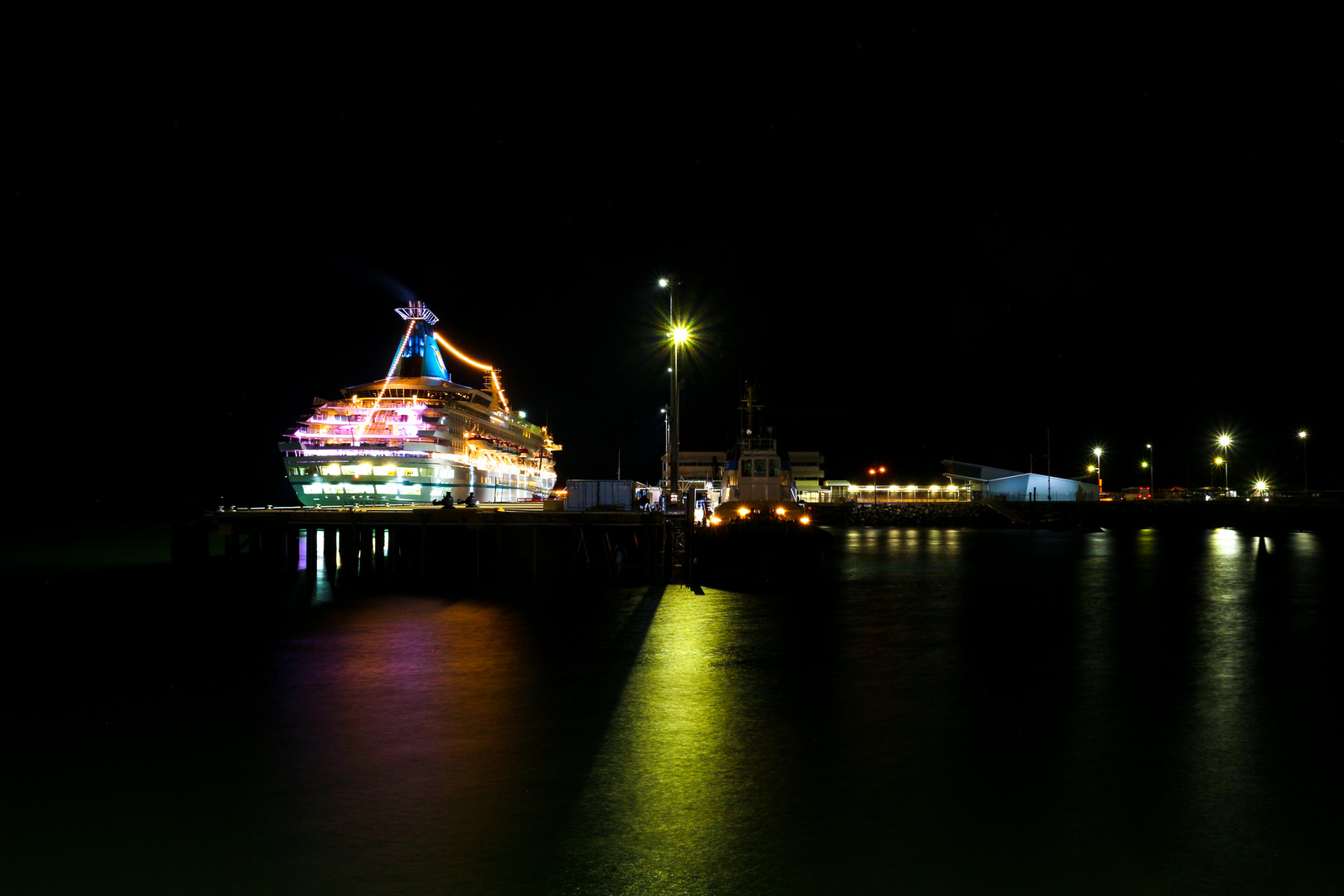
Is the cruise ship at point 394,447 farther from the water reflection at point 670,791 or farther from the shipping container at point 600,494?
the water reflection at point 670,791

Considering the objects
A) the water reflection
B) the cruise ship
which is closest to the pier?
the water reflection

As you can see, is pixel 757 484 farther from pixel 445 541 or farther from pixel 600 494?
pixel 445 541

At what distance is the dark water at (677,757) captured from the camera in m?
5.64

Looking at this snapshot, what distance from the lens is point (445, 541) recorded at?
31.2 m

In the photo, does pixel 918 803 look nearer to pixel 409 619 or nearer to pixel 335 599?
pixel 409 619

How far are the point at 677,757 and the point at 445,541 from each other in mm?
24670

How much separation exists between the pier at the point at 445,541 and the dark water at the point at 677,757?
30.9ft

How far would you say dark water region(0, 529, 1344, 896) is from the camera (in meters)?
5.64

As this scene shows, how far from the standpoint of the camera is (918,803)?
6.80 m

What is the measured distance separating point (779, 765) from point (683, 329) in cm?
1943

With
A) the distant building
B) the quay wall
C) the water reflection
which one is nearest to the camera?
the water reflection

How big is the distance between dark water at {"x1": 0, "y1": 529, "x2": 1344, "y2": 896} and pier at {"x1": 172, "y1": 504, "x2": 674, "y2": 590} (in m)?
9.41

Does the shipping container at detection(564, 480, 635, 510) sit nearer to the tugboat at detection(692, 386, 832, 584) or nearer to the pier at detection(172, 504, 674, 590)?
the pier at detection(172, 504, 674, 590)

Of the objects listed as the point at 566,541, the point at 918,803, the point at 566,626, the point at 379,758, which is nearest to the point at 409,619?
the point at 566,626
